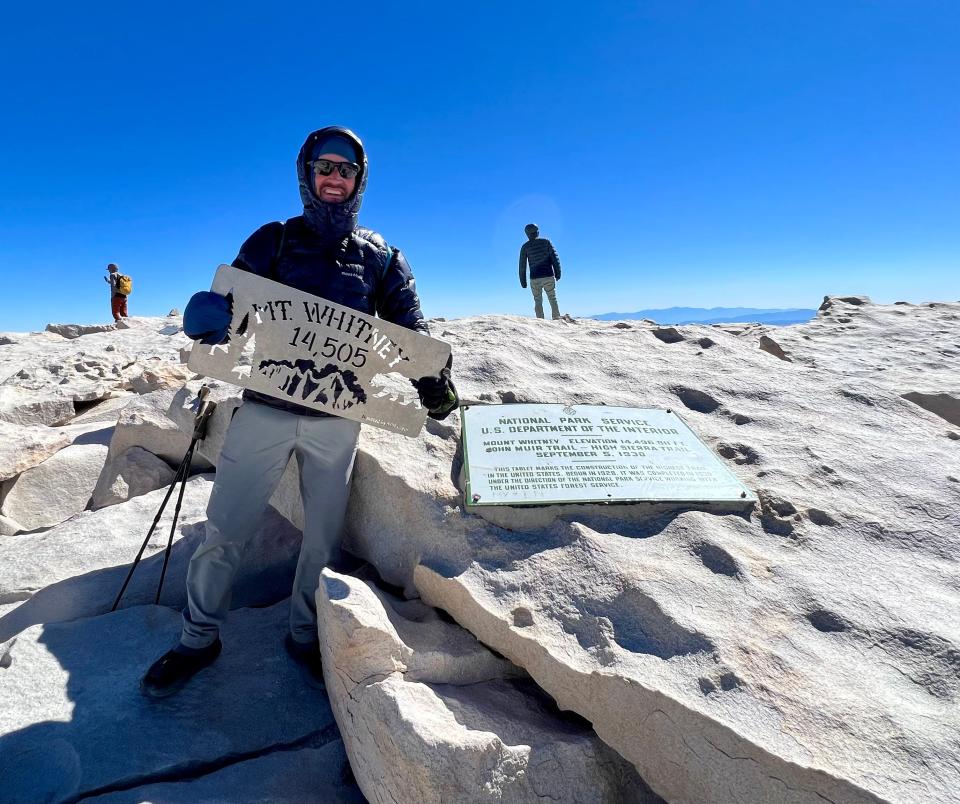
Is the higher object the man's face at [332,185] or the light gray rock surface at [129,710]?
the man's face at [332,185]

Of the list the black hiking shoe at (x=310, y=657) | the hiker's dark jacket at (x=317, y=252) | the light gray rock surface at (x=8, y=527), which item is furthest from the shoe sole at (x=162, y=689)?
the light gray rock surface at (x=8, y=527)

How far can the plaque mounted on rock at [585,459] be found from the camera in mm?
2980

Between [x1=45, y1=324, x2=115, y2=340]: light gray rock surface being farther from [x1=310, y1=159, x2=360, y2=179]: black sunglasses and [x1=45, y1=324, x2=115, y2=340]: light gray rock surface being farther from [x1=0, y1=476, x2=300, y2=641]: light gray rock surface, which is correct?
[x1=310, y1=159, x2=360, y2=179]: black sunglasses

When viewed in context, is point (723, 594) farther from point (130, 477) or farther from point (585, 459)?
point (130, 477)

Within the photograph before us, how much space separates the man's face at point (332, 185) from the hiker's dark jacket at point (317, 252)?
0.03m

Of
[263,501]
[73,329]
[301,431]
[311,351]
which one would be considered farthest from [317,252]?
[73,329]

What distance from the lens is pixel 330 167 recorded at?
2762 mm

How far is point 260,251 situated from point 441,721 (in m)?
2.26

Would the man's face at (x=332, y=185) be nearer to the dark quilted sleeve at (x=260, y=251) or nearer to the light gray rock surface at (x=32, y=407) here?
the dark quilted sleeve at (x=260, y=251)

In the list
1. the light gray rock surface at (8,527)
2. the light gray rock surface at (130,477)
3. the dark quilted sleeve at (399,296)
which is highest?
the dark quilted sleeve at (399,296)

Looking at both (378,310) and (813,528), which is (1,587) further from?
(813,528)

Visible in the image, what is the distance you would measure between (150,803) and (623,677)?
182cm

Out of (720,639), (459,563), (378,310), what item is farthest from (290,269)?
(720,639)

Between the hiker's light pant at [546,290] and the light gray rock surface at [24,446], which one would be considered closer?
the light gray rock surface at [24,446]
